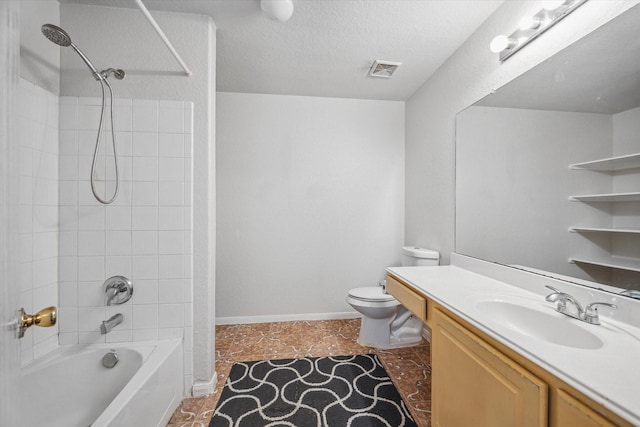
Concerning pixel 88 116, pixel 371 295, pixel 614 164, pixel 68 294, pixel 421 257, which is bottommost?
pixel 371 295

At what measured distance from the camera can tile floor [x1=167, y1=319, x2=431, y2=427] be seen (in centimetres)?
142

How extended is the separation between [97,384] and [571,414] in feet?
6.53

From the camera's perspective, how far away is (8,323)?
0.59m

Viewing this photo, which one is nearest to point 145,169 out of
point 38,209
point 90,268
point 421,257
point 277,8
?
point 38,209

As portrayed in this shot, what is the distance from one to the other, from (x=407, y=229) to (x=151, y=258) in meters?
2.22

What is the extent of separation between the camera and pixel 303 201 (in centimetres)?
255

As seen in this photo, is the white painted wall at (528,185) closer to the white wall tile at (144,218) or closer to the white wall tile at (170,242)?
the white wall tile at (170,242)

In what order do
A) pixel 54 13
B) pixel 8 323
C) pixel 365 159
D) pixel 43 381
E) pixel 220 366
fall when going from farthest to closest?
pixel 365 159 → pixel 220 366 → pixel 54 13 → pixel 43 381 → pixel 8 323

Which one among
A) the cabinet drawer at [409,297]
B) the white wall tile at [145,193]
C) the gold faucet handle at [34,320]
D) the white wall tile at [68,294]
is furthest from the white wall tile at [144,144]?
the cabinet drawer at [409,297]

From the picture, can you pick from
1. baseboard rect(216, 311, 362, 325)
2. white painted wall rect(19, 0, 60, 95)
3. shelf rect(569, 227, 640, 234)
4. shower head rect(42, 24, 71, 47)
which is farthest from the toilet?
white painted wall rect(19, 0, 60, 95)

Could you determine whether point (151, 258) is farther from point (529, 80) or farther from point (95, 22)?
point (529, 80)

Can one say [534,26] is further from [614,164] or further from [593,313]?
[593,313]

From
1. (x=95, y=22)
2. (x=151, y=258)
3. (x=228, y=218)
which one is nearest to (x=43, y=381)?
(x=151, y=258)

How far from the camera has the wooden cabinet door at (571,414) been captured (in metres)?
0.54
